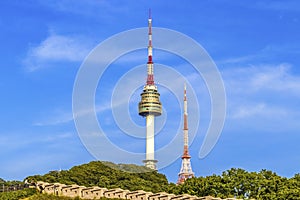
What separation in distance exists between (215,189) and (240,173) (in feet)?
13.9

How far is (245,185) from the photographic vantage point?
88.2m

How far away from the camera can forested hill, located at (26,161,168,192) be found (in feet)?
391

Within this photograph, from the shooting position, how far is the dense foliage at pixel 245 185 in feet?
282

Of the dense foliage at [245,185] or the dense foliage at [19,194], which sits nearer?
the dense foliage at [19,194]

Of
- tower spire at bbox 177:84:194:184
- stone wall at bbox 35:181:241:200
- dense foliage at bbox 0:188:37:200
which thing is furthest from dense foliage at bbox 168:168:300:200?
tower spire at bbox 177:84:194:184

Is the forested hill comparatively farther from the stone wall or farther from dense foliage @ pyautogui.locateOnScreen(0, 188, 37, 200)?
the stone wall

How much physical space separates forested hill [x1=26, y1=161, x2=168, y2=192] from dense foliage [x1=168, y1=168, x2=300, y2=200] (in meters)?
24.4

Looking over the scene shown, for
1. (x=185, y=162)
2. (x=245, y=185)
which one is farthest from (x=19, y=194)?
(x=185, y=162)

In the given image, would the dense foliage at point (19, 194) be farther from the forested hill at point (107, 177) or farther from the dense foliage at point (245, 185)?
the forested hill at point (107, 177)

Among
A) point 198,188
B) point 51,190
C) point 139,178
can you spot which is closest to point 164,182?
point 139,178

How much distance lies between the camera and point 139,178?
5069 inches

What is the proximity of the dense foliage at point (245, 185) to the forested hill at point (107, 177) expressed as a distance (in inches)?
962

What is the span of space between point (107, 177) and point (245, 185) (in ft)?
142

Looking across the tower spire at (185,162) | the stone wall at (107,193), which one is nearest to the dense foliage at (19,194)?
the stone wall at (107,193)
